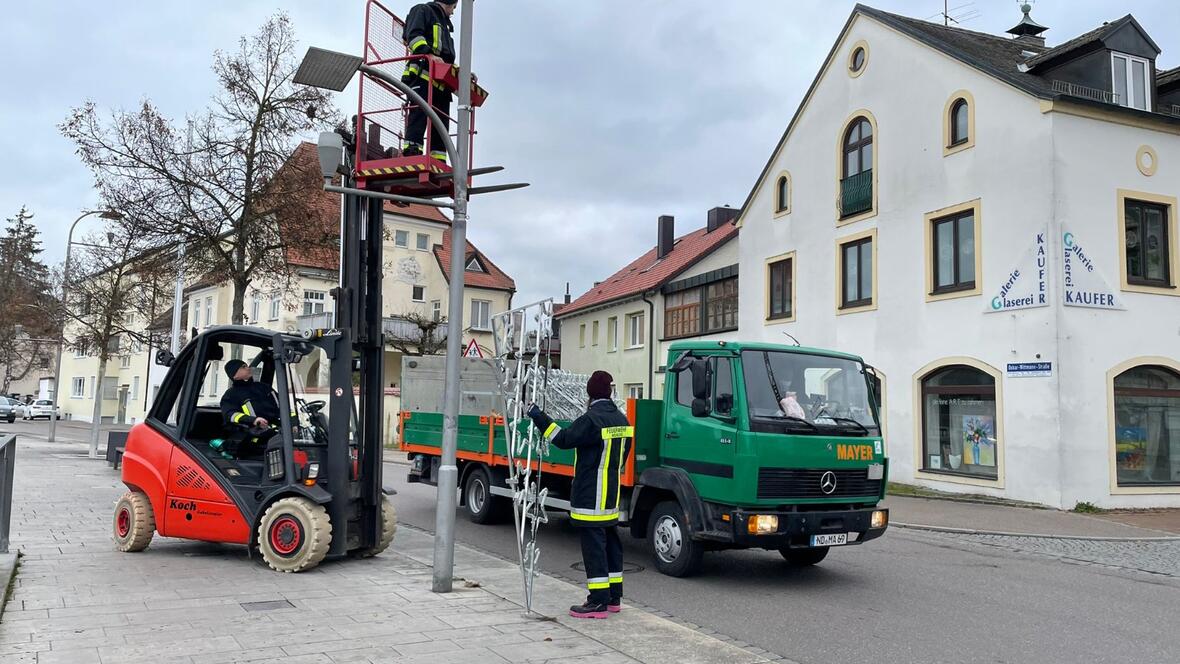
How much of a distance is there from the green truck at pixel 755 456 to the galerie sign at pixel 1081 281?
28.9 ft

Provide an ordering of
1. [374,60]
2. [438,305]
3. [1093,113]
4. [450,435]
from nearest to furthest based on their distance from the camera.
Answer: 1. [450,435]
2. [374,60]
3. [1093,113]
4. [438,305]

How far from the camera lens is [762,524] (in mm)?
7789

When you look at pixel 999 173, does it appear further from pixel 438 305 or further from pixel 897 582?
pixel 438 305

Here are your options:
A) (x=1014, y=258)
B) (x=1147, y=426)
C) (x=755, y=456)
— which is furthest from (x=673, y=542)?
(x=1147, y=426)

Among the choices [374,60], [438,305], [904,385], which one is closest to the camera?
[374,60]

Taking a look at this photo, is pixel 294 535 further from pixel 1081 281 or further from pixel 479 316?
pixel 479 316

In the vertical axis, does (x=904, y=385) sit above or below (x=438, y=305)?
below

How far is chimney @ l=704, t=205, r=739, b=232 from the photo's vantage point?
3597 cm

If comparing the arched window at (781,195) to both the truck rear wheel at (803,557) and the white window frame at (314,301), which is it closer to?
the truck rear wheel at (803,557)

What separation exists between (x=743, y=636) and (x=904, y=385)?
1406cm

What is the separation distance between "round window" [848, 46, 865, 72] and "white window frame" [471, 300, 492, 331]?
29.5 m

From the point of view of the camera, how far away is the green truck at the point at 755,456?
26.1ft

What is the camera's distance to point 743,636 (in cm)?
642

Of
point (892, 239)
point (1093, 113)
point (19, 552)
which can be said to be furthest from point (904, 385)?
point (19, 552)
